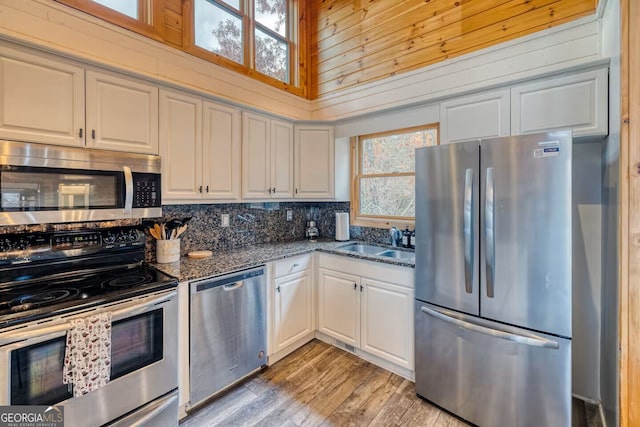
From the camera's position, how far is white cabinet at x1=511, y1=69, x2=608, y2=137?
171 centimetres

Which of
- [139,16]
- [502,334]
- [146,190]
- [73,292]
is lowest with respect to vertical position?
[502,334]

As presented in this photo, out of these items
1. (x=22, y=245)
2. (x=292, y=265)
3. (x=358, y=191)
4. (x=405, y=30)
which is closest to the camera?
(x=22, y=245)

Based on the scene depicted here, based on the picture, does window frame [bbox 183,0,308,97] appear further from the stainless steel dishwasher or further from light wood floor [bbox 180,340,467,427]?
light wood floor [bbox 180,340,467,427]

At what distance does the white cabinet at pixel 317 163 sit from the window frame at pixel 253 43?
628 mm

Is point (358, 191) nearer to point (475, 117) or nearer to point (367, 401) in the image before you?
point (475, 117)

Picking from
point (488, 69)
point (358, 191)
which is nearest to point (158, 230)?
point (358, 191)

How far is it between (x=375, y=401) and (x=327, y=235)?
6.19ft

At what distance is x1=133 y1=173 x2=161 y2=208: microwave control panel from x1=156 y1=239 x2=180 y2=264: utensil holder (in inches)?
13.5

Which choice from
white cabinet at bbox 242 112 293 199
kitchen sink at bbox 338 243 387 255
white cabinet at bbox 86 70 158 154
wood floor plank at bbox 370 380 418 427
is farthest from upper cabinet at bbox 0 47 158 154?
wood floor plank at bbox 370 380 418 427

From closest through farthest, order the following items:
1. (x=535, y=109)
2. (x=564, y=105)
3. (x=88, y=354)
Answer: (x=88, y=354)
(x=564, y=105)
(x=535, y=109)

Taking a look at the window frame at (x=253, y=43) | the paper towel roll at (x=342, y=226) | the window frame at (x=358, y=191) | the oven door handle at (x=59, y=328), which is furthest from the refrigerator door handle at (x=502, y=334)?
the window frame at (x=253, y=43)

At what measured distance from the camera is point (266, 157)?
2820 mm

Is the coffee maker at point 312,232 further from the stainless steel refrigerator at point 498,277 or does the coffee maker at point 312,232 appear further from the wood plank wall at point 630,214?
the wood plank wall at point 630,214

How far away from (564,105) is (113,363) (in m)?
3.13
